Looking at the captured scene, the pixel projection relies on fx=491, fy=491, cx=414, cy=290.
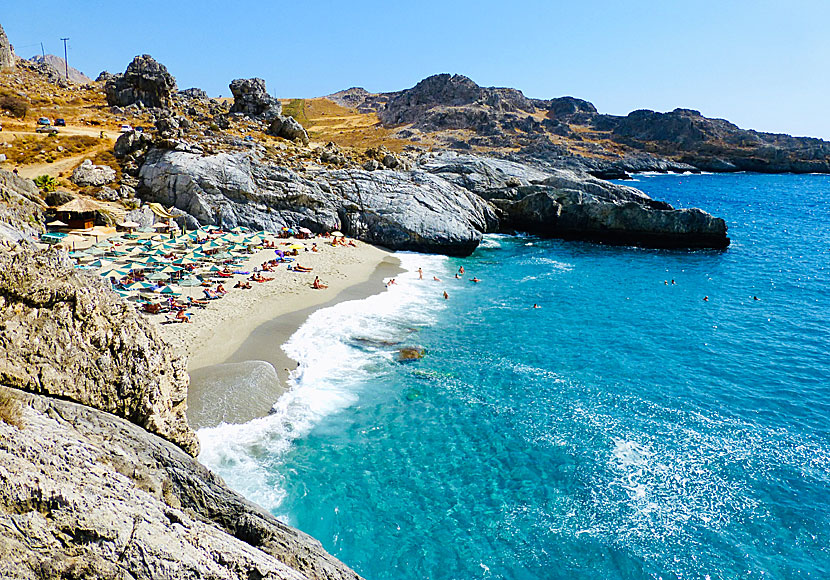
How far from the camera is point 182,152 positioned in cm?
4334

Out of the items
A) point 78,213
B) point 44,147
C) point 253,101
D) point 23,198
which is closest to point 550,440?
point 23,198

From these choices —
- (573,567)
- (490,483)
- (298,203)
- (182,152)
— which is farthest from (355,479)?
(182,152)

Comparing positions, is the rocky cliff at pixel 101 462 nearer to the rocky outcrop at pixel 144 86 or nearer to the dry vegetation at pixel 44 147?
the dry vegetation at pixel 44 147

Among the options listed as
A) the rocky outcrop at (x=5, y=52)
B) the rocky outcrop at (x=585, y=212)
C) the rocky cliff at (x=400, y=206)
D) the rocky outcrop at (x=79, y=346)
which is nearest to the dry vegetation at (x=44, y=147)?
the rocky cliff at (x=400, y=206)

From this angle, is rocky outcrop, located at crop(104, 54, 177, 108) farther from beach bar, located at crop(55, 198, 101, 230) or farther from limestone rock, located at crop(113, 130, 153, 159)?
beach bar, located at crop(55, 198, 101, 230)

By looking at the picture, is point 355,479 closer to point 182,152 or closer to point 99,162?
point 182,152

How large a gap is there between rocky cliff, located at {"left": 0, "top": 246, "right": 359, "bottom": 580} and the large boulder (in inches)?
2401

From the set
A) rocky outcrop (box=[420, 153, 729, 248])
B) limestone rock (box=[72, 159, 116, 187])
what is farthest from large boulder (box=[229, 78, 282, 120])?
limestone rock (box=[72, 159, 116, 187])

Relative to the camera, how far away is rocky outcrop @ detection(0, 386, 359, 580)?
3.88m

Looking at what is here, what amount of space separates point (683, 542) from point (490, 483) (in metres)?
5.42

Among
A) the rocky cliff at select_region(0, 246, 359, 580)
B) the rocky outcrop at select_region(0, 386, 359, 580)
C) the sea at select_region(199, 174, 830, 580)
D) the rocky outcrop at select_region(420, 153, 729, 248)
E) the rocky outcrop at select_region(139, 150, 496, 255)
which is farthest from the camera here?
the rocky outcrop at select_region(420, 153, 729, 248)

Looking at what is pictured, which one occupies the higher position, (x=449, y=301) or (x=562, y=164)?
(x=562, y=164)

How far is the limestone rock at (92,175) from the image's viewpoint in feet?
137

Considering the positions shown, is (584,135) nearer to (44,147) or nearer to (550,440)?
(44,147)
